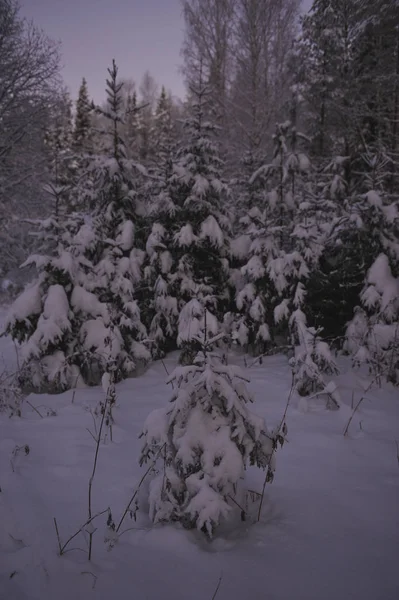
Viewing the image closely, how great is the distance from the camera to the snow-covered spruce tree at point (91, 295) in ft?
20.1

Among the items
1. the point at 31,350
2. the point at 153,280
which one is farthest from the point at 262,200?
the point at 31,350

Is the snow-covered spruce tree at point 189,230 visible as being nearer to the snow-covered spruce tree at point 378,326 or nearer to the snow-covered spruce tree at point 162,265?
the snow-covered spruce tree at point 162,265

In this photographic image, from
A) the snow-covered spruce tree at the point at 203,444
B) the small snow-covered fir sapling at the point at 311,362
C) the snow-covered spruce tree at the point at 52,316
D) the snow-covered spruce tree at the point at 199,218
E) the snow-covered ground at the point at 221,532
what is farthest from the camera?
the snow-covered spruce tree at the point at 199,218

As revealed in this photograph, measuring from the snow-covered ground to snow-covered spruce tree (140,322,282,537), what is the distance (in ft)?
0.86

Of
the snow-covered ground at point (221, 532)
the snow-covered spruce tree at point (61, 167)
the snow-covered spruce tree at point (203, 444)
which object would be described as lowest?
the snow-covered ground at point (221, 532)

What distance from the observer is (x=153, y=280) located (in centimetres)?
827

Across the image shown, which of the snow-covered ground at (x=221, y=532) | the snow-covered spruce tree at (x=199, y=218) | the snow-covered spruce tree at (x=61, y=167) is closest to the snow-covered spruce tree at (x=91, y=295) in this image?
the snow-covered spruce tree at (x=61, y=167)

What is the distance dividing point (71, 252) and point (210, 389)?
5.01 metres

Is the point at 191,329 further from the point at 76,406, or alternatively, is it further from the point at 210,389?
the point at 210,389

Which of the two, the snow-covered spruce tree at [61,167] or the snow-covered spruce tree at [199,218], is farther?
the snow-covered spruce tree at [199,218]

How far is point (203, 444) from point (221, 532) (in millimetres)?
754

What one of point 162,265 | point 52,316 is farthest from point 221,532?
point 162,265

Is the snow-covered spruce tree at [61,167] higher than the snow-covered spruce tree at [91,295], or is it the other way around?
the snow-covered spruce tree at [61,167]

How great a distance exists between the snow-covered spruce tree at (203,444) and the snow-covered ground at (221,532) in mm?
261
